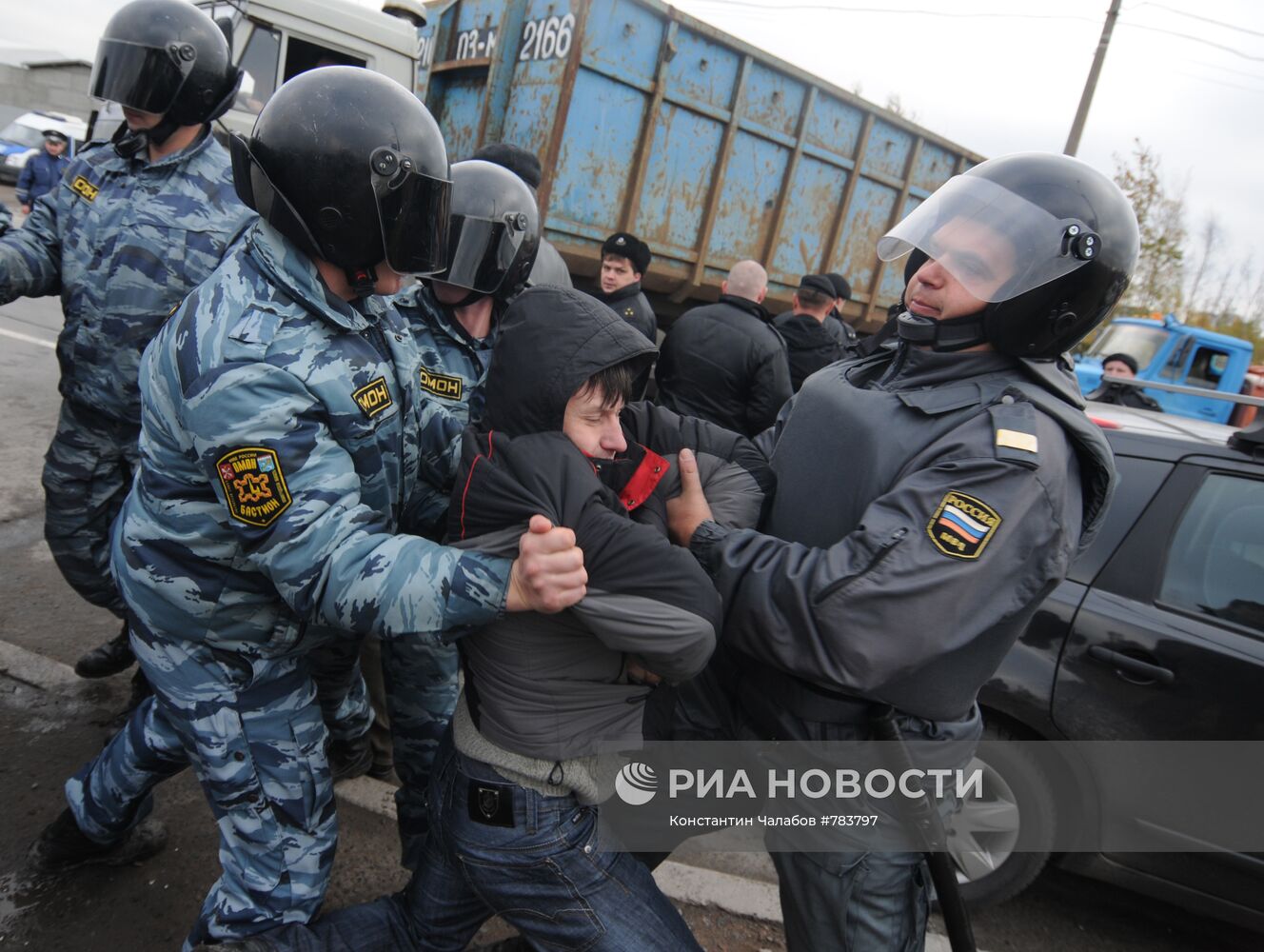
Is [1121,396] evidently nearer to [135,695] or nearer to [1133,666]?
Result: [1133,666]

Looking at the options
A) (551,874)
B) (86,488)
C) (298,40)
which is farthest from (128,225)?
(298,40)

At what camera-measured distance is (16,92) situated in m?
31.6

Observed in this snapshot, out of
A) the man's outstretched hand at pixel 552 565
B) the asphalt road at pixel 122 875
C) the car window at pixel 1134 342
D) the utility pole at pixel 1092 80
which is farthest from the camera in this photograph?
the utility pole at pixel 1092 80

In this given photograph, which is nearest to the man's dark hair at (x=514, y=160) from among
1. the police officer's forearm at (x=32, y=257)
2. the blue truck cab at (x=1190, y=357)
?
the police officer's forearm at (x=32, y=257)

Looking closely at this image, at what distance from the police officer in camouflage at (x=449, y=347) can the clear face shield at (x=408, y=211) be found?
1.56ft

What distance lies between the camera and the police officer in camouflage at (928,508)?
1498mm

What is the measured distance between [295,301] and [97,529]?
1.85 meters

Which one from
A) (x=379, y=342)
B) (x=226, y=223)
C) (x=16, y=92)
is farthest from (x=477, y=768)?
(x=16, y=92)

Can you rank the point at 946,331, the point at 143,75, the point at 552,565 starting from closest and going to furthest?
1. the point at 552,565
2. the point at 946,331
3. the point at 143,75

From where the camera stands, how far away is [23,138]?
758 inches

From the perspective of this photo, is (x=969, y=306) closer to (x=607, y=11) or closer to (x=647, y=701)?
(x=647, y=701)

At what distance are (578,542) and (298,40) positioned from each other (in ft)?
18.8

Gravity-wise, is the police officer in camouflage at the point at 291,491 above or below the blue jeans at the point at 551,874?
above

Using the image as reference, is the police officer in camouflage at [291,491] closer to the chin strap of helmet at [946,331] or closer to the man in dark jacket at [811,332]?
the chin strap of helmet at [946,331]
